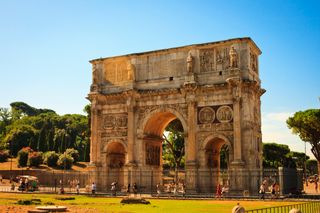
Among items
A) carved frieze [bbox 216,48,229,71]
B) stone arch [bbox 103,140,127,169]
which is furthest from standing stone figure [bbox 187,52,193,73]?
stone arch [bbox 103,140,127,169]

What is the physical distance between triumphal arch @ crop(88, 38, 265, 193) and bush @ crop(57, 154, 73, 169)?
22.3 metres

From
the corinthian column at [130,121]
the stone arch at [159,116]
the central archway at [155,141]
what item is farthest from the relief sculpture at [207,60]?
the corinthian column at [130,121]

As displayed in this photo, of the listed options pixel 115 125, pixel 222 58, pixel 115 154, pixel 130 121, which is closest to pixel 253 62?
pixel 222 58

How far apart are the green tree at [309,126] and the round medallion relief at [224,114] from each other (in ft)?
48.1

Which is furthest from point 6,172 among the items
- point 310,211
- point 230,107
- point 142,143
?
point 310,211

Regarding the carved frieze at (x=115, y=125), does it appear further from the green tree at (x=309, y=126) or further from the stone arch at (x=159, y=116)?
the green tree at (x=309, y=126)

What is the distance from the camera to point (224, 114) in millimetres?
30141

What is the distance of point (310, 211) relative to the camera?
13875mm

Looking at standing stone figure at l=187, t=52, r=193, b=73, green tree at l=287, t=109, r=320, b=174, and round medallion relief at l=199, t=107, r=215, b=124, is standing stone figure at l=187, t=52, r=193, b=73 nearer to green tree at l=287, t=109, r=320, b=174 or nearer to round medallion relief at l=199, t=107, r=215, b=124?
round medallion relief at l=199, t=107, r=215, b=124

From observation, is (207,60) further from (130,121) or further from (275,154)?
(275,154)

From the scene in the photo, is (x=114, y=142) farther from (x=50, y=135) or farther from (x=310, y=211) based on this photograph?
(x=50, y=135)

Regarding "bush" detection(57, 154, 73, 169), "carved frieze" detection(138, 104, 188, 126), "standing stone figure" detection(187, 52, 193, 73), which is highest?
"standing stone figure" detection(187, 52, 193, 73)

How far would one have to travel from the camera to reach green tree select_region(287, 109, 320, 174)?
133 feet

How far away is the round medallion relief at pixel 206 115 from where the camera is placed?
100 ft
